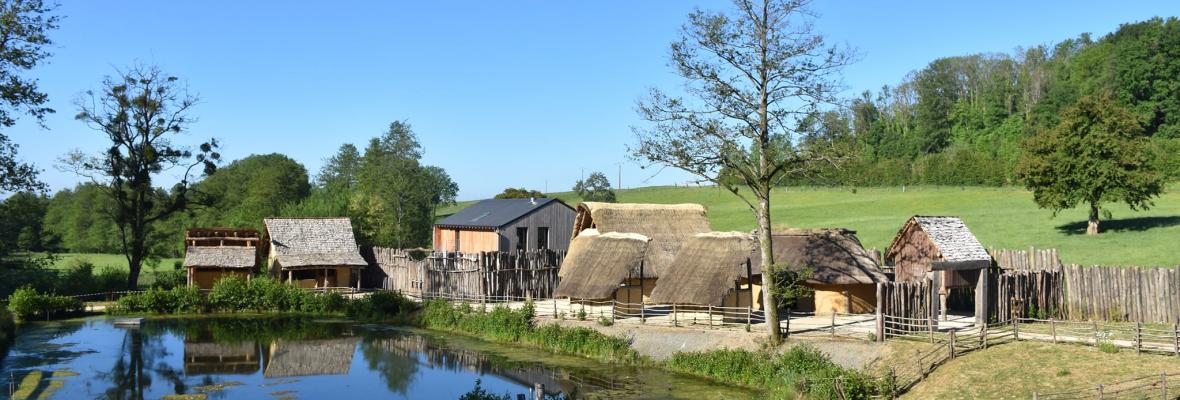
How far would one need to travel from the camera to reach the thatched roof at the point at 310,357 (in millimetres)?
29156

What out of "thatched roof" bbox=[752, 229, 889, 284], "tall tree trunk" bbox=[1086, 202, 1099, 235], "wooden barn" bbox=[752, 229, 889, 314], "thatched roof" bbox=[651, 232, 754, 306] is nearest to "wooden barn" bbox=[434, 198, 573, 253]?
"thatched roof" bbox=[651, 232, 754, 306]

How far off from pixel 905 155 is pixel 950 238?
2666 inches

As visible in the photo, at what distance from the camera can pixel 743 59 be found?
2438 cm

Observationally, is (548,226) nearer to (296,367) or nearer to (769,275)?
(296,367)

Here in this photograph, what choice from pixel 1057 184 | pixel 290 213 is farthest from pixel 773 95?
pixel 290 213

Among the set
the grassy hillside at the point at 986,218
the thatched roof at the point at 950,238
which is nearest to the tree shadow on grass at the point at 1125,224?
the grassy hillside at the point at 986,218

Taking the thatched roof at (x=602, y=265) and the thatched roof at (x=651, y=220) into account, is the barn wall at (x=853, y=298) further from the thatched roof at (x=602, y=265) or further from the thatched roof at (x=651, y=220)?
the thatched roof at (x=651, y=220)

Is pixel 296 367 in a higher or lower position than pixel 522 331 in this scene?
lower

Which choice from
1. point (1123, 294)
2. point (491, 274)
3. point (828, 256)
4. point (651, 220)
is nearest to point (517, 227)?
point (491, 274)

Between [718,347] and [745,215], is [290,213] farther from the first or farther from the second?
[718,347]

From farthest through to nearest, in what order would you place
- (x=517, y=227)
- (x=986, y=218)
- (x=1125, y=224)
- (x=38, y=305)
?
(x=986, y=218), (x=517, y=227), (x=1125, y=224), (x=38, y=305)

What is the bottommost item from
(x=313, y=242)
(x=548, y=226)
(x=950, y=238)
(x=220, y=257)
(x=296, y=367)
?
(x=296, y=367)

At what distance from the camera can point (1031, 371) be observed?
20.7 m

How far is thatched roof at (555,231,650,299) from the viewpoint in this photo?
33.0 metres
